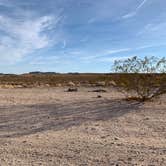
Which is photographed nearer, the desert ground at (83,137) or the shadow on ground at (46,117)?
the desert ground at (83,137)

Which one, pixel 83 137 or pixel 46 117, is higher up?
pixel 46 117

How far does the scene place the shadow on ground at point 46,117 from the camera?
1065 centimetres

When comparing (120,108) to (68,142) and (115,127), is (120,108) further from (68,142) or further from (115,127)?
(68,142)

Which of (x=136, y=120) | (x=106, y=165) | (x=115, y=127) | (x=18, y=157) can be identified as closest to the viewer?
(x=106, y=165)

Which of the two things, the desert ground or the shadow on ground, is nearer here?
the desert ground

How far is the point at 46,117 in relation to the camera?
13.1 m

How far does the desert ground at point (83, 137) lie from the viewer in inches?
271

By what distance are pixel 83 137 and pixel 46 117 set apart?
425 centimetres

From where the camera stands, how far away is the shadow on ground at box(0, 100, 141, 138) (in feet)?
34.9

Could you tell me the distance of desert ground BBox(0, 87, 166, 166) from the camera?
22.6 ft

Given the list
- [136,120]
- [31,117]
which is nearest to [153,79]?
[136,120]

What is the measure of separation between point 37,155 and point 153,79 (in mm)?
12960

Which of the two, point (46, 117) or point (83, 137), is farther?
point (46, 117)

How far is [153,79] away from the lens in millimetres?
18906
